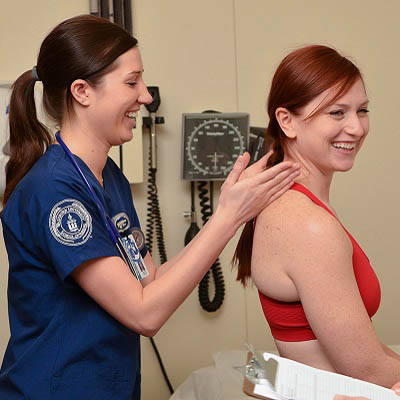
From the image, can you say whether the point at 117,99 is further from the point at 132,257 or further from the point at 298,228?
the point at 298,228

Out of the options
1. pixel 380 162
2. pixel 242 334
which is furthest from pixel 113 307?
pixel 380 162

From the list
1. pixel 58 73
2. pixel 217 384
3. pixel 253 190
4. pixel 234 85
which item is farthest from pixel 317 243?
pixel 234 85

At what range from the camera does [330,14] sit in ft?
8.23

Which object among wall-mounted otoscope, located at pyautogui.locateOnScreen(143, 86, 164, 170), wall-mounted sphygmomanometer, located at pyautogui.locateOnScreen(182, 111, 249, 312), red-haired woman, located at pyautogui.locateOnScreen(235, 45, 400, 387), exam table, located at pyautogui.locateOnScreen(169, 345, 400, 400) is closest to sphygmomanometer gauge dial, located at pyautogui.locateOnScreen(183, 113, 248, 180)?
wall-mounted sphygmomanometer, located at pyautogui.locateOnScreen(182, 111, 249, 312)

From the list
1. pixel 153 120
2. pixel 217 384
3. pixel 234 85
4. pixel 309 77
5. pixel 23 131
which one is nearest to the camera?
pixel 309 77

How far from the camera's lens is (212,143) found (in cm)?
235

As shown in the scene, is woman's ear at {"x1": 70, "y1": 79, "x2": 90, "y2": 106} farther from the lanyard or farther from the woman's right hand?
the woman's right hand

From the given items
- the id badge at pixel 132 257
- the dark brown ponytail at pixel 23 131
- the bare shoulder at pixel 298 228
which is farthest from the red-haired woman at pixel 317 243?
the dark brown ponytail at pixel 23 131

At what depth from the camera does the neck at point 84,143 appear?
136 cm

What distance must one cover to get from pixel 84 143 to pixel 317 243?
529 millimetres

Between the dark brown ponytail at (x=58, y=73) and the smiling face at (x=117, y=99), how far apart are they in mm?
17

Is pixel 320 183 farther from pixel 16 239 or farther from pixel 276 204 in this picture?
pixel 16 239

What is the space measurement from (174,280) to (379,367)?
425 millimetres

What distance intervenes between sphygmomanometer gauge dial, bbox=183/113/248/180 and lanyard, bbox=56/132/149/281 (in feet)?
3.10
